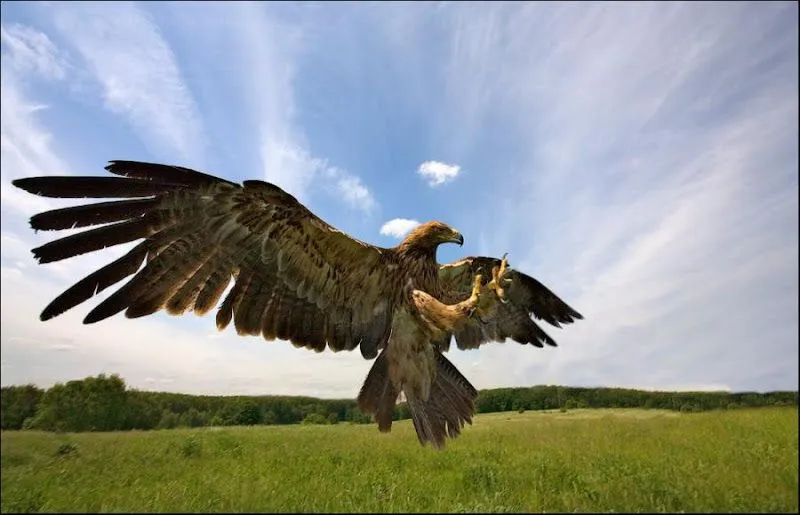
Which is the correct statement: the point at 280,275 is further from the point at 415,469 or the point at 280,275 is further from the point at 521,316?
the point at 521,316

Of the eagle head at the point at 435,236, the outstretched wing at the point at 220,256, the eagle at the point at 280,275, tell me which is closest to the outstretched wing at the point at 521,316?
the eagle at the point at 280,275

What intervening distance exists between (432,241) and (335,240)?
772mm

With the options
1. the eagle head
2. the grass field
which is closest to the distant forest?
the grass field

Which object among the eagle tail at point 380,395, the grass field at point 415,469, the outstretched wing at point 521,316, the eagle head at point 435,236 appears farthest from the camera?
the outstretched wing at point 521,316

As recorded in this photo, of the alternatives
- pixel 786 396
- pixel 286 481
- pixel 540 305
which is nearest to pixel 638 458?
pixel 786 396

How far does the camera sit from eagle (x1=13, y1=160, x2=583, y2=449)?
2.69 metres

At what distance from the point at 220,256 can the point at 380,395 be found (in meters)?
1.69

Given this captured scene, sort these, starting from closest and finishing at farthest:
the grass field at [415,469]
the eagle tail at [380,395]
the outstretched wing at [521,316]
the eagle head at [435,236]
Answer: the grass field at [415,469] < the eagle head at [435,236] < the eagle tail at [380,395] < the outstretched wing at [521,316]

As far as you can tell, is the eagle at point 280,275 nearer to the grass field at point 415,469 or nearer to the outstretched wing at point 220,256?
the outstretched wing at point 220,256

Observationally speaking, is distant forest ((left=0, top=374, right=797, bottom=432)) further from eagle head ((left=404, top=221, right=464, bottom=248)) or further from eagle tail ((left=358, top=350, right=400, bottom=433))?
eagle head ((left=404, top=221, right=464, bottom=248))

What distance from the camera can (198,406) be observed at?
15.1 ft

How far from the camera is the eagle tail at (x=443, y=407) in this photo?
3.62m

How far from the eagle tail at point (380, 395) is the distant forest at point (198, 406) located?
0.20 meters

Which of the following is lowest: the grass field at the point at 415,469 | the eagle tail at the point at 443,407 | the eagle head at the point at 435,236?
the grass field at the point at 415,469
